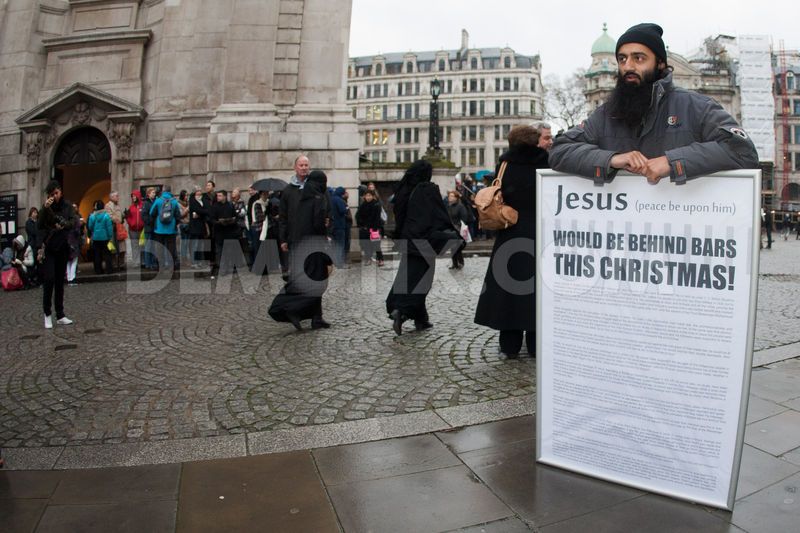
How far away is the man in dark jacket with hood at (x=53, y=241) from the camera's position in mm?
7898

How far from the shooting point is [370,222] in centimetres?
1570

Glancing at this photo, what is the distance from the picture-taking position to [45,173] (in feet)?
63.4

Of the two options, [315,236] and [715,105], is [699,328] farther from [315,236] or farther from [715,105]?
[315,236]

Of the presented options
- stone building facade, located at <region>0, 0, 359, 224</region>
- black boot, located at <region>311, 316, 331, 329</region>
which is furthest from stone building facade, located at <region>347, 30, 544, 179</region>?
black boot, located at <region>311, 316, 331, 329</region>

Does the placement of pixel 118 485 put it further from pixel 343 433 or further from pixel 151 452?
pixel 343 433

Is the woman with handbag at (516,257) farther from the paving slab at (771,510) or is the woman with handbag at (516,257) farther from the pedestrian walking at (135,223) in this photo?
the pedestrian walking at (135,223)

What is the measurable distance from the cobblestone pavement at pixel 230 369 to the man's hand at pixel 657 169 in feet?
7.49

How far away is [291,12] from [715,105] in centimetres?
1619

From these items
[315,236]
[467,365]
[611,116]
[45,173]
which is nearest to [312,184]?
[315,236]

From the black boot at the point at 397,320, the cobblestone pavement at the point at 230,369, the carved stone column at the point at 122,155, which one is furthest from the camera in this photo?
the carved stone column at the point at 122,155

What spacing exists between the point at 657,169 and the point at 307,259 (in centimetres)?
508

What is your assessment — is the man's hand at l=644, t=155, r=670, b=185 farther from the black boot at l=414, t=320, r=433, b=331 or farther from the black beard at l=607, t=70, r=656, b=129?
the black boot at l=414, t=320, r=433, b=331

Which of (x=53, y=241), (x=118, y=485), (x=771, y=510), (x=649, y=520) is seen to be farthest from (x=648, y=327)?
(x=53, y=241)

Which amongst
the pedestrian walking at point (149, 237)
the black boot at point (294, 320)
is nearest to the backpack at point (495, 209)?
the black boot at point (294, 320)
